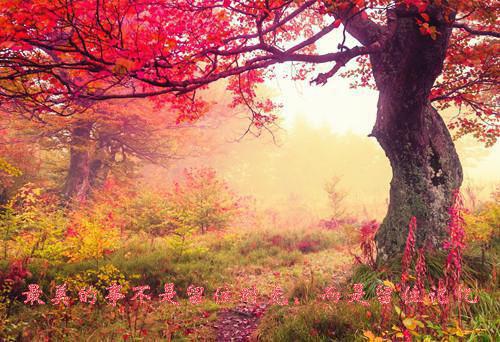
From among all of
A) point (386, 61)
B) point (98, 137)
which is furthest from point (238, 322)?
point (98, 137)

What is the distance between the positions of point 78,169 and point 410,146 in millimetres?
13468

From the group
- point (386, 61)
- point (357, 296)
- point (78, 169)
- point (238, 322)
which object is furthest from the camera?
point (78, 169)

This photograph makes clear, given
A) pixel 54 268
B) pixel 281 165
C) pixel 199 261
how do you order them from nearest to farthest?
1. pixel 54 268
2. pixel 199 261
3. pixel 281 165

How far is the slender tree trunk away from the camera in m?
14.1

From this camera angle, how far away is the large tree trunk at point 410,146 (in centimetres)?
526

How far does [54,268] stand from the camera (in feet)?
19.7

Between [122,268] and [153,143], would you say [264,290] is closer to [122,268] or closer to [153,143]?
[122,268]

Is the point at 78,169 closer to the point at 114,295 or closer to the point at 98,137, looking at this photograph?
the point at 98,137

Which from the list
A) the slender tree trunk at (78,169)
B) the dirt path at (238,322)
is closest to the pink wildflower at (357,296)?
the dirt path at (238,322)

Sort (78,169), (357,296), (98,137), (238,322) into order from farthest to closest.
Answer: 1. (98,137)
2. (78,169)
3. (238,322)
4. (357,296)

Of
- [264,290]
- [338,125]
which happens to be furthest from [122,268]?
[338,125]

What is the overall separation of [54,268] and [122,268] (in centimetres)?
117

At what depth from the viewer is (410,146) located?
5.75 meters

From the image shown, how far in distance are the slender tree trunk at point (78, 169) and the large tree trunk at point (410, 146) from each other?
1245 centimetres
